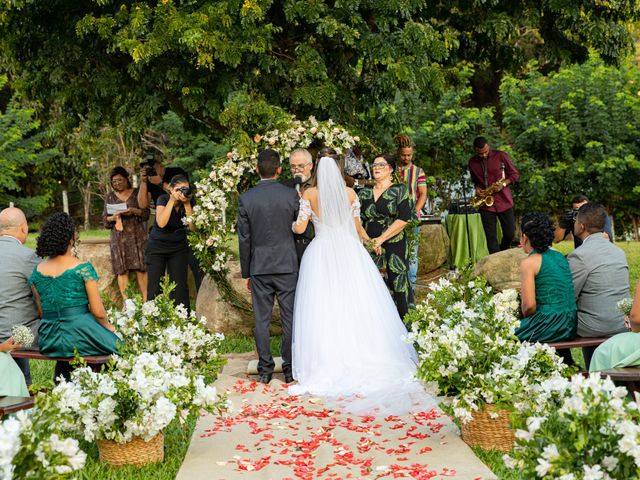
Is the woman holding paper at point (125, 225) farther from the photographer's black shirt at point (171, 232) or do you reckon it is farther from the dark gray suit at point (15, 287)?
the dark gray suit at point (15, 287)

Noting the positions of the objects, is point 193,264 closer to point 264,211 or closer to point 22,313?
point 264,211

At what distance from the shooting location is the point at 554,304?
7145 mm

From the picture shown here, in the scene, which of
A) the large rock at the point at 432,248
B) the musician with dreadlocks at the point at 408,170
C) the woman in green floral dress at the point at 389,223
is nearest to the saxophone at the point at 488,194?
the musician with dreadlocks at the point at 408,170

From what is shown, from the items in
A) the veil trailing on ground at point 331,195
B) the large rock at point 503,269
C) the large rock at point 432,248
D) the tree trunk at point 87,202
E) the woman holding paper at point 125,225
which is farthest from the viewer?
the tree trunk at point 87,202

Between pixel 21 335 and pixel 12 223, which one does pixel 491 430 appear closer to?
pixel 21 335

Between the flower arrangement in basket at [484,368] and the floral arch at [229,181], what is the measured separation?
156 inches

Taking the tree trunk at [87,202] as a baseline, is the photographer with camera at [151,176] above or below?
above

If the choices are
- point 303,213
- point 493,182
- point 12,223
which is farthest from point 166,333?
point 493,182

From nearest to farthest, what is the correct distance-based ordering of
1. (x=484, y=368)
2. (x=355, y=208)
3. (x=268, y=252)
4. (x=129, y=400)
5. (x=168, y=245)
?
(x=129, y=400) < (x=484, y=368) < (x=268, y=252) < (x=355, y=208) < (x=168, y=245)

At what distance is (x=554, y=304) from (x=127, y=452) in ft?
11.7

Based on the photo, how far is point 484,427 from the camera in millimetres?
5980

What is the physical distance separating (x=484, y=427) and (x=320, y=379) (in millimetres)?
2401

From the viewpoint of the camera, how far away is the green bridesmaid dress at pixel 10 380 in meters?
5.70

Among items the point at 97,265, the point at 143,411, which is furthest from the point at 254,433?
the point at 97,265
